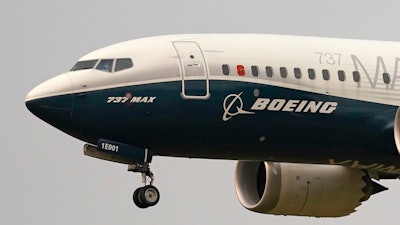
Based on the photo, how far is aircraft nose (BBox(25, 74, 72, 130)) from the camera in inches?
2013

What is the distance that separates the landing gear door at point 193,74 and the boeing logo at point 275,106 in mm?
725

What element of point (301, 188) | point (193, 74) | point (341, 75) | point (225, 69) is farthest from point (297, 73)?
point (301, 188)

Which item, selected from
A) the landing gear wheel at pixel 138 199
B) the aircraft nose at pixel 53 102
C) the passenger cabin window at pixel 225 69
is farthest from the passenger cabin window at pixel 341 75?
the aircraft nose at pixel 53 102

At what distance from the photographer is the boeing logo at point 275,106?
5238cm

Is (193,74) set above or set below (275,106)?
above

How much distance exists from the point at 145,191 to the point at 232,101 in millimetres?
3370

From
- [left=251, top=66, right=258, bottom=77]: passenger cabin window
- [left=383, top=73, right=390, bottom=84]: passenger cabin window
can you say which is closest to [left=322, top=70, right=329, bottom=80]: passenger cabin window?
[left=383, top=73, right=390, bottom=84]: passenger cabin window

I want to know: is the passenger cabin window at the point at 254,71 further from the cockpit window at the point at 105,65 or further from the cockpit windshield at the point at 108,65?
the cockpit window at the point at 105,65

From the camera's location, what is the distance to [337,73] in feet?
179

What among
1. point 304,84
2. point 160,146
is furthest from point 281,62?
point 160,146

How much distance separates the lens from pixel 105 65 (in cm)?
5222

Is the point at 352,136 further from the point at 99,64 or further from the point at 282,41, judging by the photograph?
the point at 99,64

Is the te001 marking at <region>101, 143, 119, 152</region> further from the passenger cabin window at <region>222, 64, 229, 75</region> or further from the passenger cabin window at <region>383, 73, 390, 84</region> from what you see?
the passenger cabin window at <region>383, 73, 390, 84</region>

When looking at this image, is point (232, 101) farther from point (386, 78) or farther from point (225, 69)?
point (386, 78)
